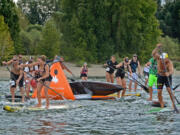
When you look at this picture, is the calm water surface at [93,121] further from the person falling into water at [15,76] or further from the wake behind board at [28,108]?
the person falling into water at [15,76]

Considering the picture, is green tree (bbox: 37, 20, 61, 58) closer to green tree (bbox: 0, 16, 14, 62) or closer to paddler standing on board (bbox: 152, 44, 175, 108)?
green tree (bbox: 0, 16, 14, 62)

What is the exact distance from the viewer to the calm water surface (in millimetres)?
10977

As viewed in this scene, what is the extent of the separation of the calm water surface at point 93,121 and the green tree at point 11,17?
3411 cm

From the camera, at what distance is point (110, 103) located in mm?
17078

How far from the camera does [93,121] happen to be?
12.6 metres

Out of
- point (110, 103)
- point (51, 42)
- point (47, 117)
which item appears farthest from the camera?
point (51, 42)

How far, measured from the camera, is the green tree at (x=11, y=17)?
4800 cm

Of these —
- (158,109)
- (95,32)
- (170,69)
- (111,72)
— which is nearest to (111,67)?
(111,72)

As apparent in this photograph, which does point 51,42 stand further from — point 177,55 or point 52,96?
point 52,96

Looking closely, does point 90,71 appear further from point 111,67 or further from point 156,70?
point 156,70

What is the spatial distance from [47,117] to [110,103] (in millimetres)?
4396

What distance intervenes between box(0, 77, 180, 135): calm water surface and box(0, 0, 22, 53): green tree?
34105mm

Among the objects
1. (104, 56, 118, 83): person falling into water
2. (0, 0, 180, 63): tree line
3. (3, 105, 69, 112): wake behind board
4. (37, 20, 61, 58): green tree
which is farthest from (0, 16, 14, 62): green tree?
(3, 105, 69, 112): wake behind board

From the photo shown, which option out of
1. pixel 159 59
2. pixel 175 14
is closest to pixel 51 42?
pixel 175 14
